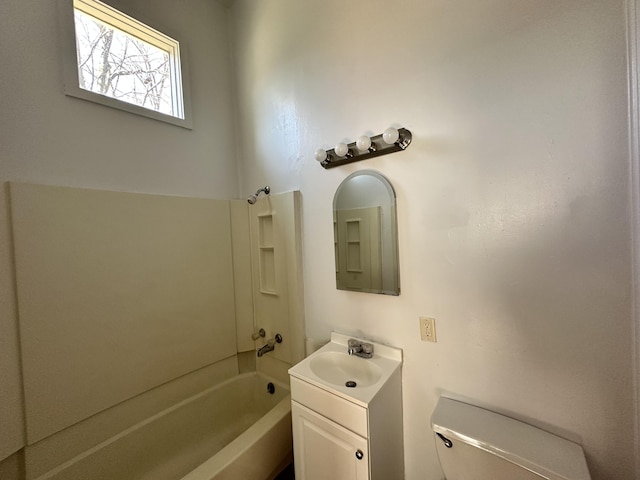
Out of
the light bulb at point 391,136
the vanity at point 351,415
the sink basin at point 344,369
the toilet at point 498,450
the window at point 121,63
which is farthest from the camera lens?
the window at point 121,63

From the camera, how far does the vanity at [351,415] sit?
3.32 ft

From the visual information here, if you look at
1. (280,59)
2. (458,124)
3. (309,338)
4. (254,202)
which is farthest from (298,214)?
(280,59)

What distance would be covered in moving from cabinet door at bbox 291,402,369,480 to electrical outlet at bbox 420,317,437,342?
0.53 m

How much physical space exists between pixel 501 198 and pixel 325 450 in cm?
137

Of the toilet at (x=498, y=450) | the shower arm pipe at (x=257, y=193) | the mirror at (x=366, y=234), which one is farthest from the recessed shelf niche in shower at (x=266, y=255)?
the toilet at (x=498, y=450)

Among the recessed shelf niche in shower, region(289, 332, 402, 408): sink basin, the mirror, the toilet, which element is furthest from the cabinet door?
the recessed shelf niche in shower

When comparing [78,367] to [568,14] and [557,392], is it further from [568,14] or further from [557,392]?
[568,14]

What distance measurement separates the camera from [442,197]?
1.12 meters

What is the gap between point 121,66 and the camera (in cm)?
165

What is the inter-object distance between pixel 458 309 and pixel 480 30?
47.3 inches

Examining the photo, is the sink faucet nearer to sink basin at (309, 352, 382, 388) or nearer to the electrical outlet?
sink basin at (309, 352, 382, 388)

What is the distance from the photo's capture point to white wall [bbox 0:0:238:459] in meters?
1.16

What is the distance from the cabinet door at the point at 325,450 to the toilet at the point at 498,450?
337 mm

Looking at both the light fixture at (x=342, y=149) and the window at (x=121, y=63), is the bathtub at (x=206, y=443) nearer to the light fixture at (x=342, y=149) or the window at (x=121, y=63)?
the light fixture at (x=342, y=149)
